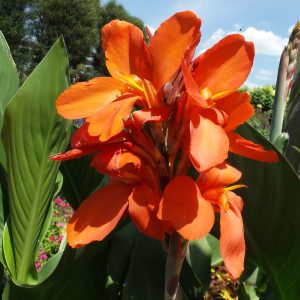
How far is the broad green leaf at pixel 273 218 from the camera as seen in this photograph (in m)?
0.62

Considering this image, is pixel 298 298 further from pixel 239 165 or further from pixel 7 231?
pixel 7 231

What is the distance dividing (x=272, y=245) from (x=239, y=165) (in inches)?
5.2

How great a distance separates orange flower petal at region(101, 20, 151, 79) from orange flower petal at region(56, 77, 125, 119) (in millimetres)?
18

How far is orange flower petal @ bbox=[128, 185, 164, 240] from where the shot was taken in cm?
45

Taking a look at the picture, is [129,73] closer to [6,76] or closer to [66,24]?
[6,76]

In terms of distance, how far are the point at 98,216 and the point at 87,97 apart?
12cm

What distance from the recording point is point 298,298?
2.28ft

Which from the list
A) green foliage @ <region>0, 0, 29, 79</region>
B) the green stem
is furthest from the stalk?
green foliage @ <region>0, 0, 29, 79</region>

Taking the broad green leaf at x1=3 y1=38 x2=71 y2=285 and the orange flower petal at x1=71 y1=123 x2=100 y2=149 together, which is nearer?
the orange flower petal at x1=71 y1=123 x2=100 y2=149

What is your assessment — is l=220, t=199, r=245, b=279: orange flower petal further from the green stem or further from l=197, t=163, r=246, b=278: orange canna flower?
the green stem

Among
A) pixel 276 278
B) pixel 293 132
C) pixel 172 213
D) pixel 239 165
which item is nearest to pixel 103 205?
pixel 172 213

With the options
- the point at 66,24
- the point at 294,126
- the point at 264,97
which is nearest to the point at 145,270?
the point at 294,126

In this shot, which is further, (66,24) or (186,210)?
(66,24)

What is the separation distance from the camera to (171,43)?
0.49 meters
